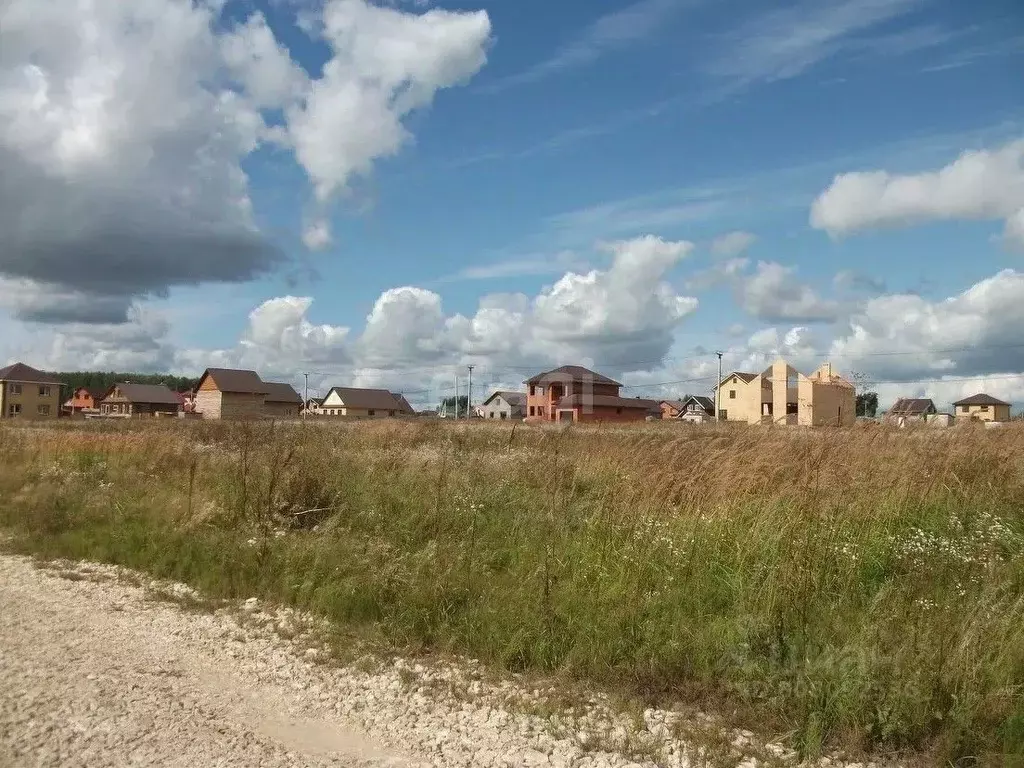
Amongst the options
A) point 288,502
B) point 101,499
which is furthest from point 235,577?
point 101,499

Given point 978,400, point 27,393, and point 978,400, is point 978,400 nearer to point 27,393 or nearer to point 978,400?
point 978,400

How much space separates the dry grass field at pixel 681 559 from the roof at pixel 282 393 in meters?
96.2

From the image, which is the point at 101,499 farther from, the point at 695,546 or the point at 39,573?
the point at 695,546

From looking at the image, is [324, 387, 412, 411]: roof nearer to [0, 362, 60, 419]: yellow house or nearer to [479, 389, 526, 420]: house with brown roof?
[479, 389, 526, 420]: house with brown roof

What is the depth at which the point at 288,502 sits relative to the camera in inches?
384

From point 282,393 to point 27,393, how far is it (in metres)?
31.0

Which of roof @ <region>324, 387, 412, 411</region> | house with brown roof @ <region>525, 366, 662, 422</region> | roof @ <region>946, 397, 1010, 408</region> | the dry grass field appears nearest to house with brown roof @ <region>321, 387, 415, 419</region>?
roof @ <region>324, 387, 412, 411</region>

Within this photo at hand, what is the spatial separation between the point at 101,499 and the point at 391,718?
8.21 meters

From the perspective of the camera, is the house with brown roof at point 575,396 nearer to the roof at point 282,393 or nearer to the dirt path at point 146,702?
the roof at point 282,393

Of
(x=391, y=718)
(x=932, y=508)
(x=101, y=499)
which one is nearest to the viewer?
(x=391, y=718)

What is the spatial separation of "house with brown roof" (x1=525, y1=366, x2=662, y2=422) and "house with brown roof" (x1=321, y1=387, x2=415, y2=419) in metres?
27.9

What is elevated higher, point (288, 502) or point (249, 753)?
point (288, 502)

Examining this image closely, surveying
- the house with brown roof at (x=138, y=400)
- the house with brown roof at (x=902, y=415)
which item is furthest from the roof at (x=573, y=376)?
the house with brown roof at (x=902, y=415)

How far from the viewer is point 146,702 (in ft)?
15.9
